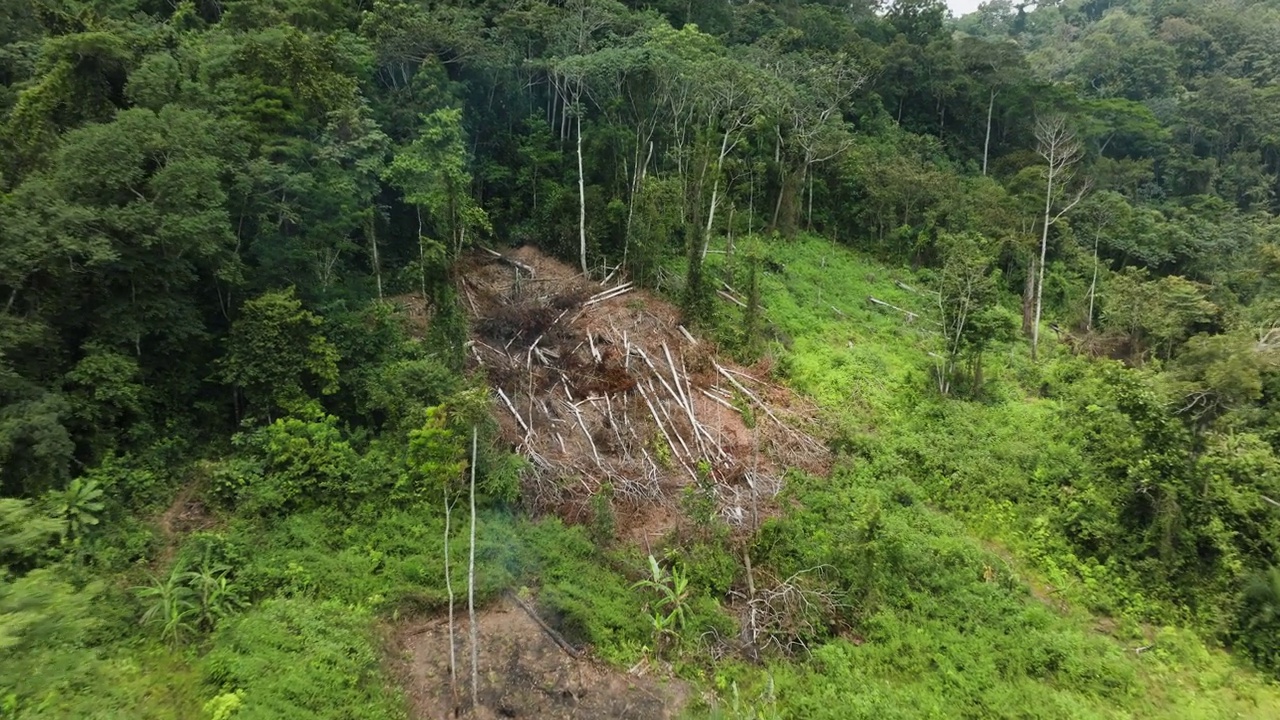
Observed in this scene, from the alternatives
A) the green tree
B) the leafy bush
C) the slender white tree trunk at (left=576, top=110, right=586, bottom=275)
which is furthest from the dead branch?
the slender white tree trunk at (left=576, top=110, right=586, bottom=275)

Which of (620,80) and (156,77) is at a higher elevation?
(620,80)

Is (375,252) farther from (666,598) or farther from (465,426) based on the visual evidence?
(666,598)

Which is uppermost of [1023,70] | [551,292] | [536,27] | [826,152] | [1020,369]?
[1023,70]

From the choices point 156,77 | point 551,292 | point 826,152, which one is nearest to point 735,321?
point 551,292

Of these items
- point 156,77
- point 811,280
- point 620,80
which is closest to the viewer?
point 156,77

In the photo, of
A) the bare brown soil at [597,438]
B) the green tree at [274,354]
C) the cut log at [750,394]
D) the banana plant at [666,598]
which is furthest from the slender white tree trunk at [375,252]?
the banana plant at [666,598]

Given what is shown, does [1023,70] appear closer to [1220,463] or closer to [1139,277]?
[1139,277]

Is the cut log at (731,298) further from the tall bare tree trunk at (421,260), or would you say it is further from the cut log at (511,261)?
the tall bare tree trunk at (421,260)
